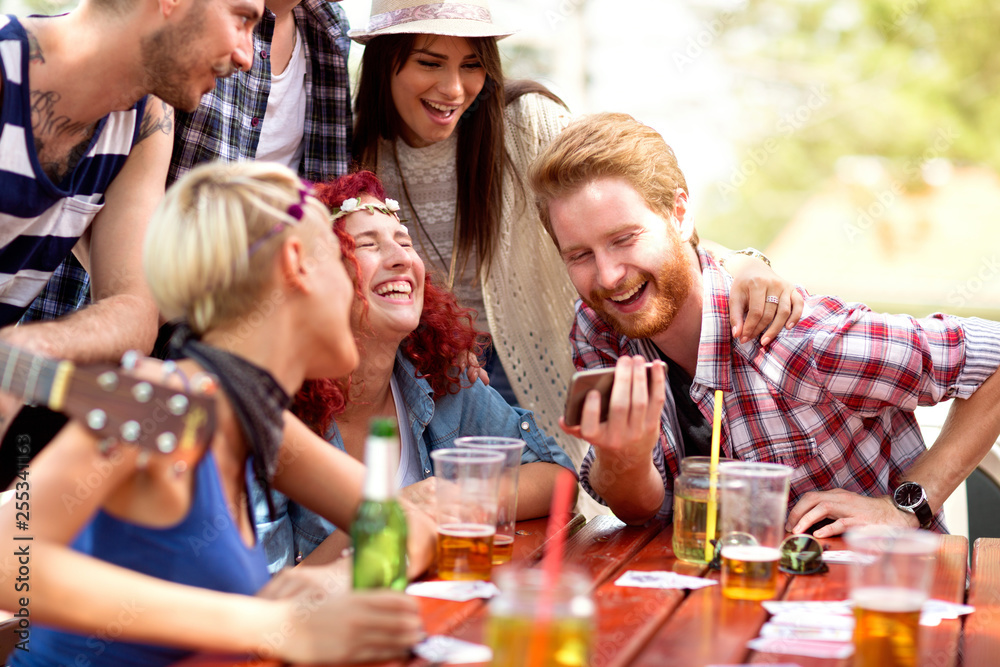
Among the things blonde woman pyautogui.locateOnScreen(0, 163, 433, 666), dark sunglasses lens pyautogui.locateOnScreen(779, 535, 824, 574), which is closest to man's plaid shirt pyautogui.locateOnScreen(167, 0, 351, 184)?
blonde woman pyautogui.locateOnScreen(0, 163, 433, 666)

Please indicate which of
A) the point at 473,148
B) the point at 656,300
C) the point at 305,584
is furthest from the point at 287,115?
the point at 305,584

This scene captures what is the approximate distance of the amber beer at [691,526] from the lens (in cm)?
196

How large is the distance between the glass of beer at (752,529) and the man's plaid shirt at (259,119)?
6.13 feet

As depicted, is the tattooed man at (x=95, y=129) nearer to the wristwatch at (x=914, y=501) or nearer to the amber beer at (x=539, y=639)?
the amber beer at (x=539, y=639)

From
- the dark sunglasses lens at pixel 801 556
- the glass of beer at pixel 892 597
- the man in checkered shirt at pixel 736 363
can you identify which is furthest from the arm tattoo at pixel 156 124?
the glass of beer at pixel 892 597

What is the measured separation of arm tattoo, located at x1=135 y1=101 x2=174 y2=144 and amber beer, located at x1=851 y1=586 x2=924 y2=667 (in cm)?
198

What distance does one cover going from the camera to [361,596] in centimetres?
138

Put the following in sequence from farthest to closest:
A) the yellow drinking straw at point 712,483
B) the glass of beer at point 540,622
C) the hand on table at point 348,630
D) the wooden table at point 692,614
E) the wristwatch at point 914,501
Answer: the wristwatch at point 914,501 < the yellow drinking straw at point 712,483 < the wooden table at point 692,614 < the hand on table at point 348,630 < the glass of beer at point 540,622

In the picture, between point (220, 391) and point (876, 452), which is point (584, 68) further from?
point (220, 391)

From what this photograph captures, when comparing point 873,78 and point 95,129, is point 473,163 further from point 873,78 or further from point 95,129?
point 873,78

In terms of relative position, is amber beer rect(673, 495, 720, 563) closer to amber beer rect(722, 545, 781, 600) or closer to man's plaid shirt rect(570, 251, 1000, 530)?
amber beer rect(722, 545, 781, 600)

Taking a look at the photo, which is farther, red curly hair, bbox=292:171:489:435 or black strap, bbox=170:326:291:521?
red curly hair, bbox=292:171:489:435

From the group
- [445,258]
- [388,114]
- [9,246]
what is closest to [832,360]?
[445,258]

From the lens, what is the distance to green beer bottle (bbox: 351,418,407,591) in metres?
1.37
